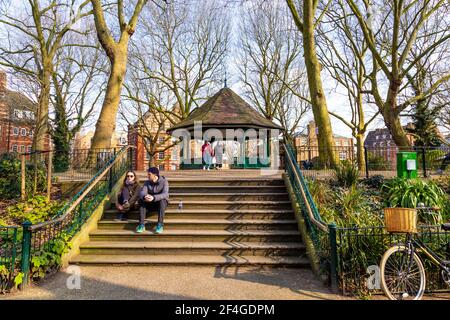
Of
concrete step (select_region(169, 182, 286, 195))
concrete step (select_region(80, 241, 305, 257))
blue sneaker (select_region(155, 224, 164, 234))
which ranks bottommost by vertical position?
A: concrete step (select_region(80, 241, 305, 257))

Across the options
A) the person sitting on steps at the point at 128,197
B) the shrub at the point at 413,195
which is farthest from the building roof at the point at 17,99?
the shrub at the point at 413,195

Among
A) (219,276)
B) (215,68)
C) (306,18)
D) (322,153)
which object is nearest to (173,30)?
(215,68)

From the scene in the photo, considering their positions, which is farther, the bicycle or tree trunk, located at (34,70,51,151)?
tree trunk, located at (34,70,51,151)

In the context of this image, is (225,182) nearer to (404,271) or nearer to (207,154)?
(404,271)

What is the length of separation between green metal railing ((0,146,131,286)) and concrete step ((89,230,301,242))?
0.58m

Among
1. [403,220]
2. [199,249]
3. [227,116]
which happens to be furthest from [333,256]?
[227,116]

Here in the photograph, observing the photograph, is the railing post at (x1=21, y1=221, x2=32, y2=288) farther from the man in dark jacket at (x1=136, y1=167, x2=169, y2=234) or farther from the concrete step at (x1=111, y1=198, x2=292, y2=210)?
the concrete step at (x1=111, y1=198, x2=292, y2=210)

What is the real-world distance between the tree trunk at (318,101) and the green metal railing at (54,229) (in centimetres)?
671

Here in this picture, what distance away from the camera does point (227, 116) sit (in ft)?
45.6

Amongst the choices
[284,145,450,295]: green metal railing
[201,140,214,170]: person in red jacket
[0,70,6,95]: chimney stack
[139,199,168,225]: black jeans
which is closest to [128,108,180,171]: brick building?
[0,70,6,95]: chimney stack

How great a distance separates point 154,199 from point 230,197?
1.98m

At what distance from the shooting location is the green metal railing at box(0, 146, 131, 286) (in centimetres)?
427

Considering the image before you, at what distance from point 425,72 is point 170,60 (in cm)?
1890

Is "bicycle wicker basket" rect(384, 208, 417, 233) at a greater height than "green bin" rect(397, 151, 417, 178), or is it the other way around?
"green bin" rect(397, 151, 417, 178)
